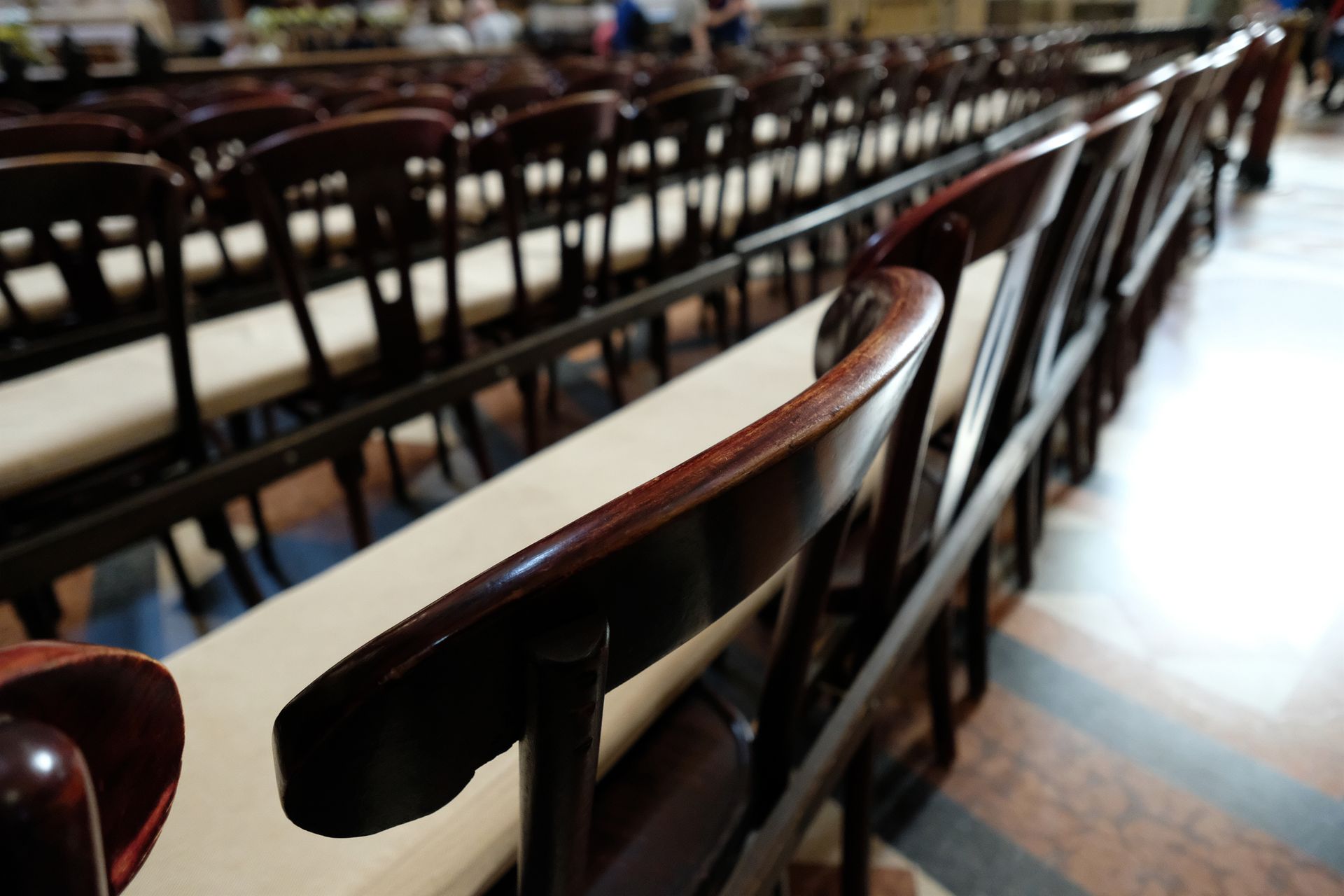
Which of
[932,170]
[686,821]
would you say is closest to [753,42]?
[932,170]

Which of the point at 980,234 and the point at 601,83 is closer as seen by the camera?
the point at 980,234

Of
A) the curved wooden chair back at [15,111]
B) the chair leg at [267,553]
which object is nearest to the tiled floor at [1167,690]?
the chair leg at [267,553]

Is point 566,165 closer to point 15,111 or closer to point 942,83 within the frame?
point 942,83

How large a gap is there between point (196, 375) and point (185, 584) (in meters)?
0.55

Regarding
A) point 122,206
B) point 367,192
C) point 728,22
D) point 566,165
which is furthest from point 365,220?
point 728,22

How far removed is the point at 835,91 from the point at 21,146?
1.83 meters

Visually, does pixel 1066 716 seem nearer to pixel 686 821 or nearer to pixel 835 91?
pixel 686 821

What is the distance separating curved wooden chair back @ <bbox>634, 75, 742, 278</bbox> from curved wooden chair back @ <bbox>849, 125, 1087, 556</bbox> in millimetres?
995

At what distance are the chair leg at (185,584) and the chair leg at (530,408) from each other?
728 mm

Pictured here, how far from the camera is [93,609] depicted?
5.36 ft

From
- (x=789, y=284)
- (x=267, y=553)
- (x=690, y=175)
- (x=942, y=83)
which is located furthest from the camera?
(x=789, y=284)

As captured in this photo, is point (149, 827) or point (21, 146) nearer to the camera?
point (149, 827)

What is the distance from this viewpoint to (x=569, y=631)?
0.25 meters

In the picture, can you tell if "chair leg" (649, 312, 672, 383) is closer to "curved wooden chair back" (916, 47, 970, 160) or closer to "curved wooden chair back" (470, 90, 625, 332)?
"curved wooden chair back" (470, 90, 625, 332)
